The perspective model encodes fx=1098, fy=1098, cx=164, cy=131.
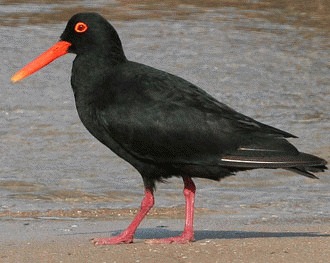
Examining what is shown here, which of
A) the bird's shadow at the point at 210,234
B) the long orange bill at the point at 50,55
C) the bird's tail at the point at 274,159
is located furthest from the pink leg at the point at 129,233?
the long orange bill at the point at 50,55

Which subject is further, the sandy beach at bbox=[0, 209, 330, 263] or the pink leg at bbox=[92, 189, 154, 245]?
the pink leg at bbox=[92, 189, 154, 245]

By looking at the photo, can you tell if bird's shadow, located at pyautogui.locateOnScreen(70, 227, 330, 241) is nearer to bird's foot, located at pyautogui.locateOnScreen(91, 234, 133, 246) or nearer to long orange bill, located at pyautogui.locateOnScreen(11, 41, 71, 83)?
bird's foot, located at pyautogui.locateOnScreen(91, 234, 133, 246)

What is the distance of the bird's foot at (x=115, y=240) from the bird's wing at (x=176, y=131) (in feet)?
1.62

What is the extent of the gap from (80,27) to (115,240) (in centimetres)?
143

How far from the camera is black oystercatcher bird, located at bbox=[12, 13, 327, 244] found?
255 inches

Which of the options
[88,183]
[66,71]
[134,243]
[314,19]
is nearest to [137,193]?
→ [88,183]

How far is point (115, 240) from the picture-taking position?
6.53 metres

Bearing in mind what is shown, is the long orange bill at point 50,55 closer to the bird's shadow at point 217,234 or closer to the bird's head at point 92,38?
the bird's head at point 92,38

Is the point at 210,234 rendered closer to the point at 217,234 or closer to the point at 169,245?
the point at 217,234

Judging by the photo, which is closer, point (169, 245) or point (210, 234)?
point (169, 245)

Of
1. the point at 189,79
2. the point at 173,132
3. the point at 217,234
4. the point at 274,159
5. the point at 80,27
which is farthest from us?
the point at 189,79

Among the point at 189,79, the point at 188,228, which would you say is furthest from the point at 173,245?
the point at 189,79

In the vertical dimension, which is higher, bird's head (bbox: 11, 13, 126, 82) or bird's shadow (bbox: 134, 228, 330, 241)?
bird's head (bbox: 11, 13, 126, 82)

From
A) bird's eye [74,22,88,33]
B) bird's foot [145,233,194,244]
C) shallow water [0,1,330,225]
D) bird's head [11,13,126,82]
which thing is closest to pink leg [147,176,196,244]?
bird's foot [145,233,194,244]
